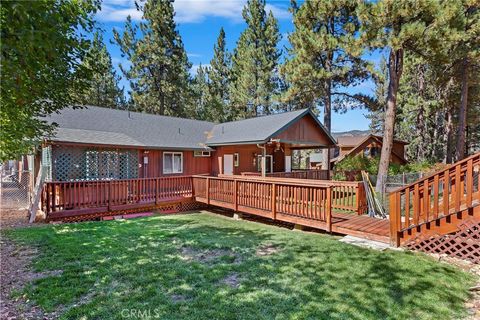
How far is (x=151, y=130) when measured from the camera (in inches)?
575

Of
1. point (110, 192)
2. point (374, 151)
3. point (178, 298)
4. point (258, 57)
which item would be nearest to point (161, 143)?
point (110, 192)

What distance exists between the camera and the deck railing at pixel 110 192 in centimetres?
848

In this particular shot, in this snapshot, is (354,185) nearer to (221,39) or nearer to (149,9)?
(149,9)

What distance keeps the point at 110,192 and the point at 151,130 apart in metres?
5.84

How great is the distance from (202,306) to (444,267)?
163 inches

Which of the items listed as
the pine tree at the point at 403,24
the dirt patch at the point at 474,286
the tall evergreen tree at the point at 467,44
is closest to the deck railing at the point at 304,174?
the pine tree at the point at 403,24

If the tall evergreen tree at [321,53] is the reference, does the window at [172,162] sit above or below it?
below

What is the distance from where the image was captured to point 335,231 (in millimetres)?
6527

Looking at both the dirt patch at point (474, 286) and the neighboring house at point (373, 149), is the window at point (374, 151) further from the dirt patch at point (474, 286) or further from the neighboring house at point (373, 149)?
the dirt patch at point (474, 286)

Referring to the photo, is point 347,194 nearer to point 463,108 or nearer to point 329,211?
point 329,211

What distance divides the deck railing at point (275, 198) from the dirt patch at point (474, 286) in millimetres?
2357

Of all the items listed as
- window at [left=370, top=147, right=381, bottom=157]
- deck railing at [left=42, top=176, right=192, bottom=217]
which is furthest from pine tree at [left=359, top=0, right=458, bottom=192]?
window at [left=370, top=147, right=381, bottom=157]

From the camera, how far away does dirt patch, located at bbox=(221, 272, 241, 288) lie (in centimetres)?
377

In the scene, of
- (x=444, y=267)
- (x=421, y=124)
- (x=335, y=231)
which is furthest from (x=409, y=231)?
(x=421, y=124)
